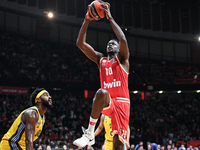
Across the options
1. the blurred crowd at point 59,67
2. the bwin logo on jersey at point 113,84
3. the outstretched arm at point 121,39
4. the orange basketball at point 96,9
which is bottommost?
the bwin logo on jersey at point 113,84

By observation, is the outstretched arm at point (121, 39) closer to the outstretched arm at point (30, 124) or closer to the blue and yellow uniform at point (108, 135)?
the outstretched arm at point (30, 124)

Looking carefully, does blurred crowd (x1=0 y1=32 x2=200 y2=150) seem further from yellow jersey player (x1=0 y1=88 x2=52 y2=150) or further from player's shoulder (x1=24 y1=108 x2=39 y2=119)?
player's shoulder (x1=24 y1=108 x2=39 y2=119)

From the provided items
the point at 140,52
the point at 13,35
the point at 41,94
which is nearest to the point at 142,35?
the point at 140,52

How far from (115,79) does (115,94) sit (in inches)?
9.9

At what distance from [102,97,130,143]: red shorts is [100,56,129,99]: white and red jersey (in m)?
0.12

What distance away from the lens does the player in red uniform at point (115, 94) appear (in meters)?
4.40

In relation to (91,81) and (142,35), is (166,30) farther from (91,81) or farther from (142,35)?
(91,81)

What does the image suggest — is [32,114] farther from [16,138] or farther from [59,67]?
[59,67]

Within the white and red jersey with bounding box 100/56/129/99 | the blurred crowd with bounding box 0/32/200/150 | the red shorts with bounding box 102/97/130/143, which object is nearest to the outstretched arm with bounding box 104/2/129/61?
the white and red jersey with bounding box 100/56/129/99

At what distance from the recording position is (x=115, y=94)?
469cm

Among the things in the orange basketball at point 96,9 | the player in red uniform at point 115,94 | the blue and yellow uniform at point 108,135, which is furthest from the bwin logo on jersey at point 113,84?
the blue and yellow uniform at point 108,135

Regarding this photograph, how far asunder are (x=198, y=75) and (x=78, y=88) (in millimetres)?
11145

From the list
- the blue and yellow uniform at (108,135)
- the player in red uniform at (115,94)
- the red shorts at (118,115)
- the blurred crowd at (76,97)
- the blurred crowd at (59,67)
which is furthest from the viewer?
the blurred crowd at (59,67)

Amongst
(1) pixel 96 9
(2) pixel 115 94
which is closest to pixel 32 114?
(2) pixel 115 94
